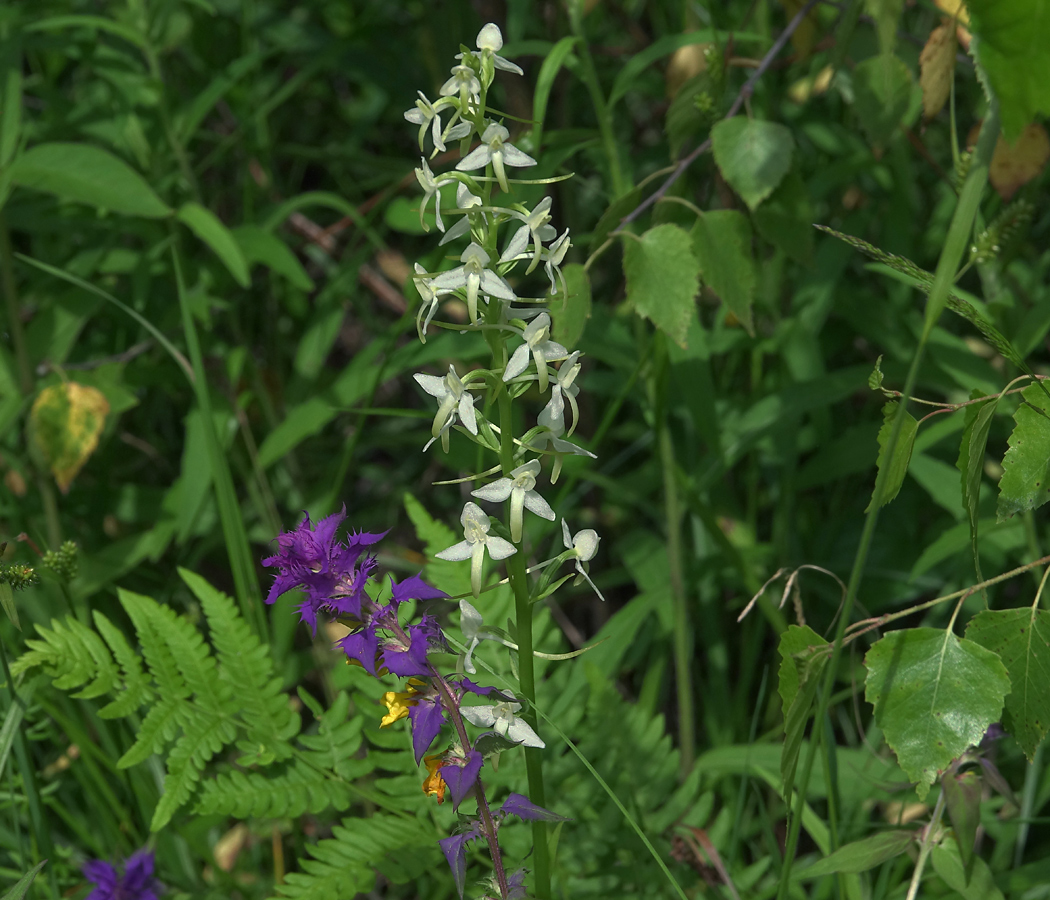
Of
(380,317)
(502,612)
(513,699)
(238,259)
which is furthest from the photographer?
A: (380,317)

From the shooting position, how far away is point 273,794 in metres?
1.37

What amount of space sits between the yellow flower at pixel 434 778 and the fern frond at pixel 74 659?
56cm

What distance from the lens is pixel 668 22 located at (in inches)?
Result: 92.2

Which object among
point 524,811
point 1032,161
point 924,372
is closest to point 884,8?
point 1032,161

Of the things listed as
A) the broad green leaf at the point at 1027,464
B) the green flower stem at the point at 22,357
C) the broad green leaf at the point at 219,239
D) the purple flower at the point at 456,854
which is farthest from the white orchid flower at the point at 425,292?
the green flower stem at the point at 22,357

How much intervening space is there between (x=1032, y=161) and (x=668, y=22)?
41.1 inches

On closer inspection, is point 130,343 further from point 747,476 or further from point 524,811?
point 524,811

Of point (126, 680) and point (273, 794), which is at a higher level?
point (126, 680)

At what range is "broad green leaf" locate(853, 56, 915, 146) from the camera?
5.12 ft

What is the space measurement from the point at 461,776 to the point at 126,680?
0.67 metres

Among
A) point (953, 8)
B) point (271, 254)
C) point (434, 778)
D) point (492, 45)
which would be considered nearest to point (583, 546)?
point (434, 778)

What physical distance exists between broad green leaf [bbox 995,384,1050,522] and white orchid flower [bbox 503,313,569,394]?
484 millimetres

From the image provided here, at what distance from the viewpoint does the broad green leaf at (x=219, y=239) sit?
184cm

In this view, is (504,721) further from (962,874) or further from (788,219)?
(788,219)
